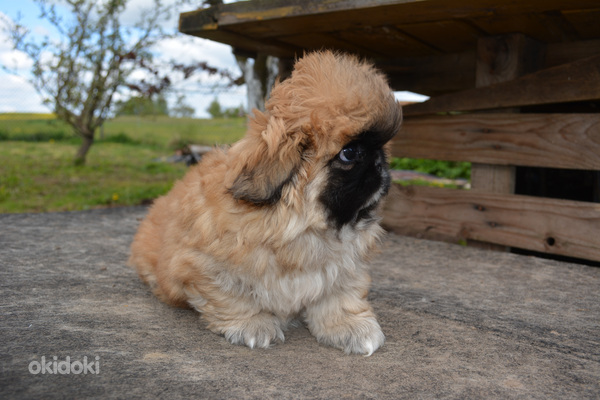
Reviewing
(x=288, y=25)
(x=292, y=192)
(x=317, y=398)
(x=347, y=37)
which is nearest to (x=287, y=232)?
(x=292, y=192)

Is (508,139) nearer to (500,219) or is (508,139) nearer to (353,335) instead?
(500,219)

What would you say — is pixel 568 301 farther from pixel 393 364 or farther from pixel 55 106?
pixel 55 106

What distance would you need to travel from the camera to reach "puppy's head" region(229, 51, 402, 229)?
6.39 feet

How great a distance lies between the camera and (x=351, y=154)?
2006 mm

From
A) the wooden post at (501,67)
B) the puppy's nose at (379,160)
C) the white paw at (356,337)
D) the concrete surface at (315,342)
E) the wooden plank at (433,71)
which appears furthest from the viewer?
the wooden plank at (433,71)

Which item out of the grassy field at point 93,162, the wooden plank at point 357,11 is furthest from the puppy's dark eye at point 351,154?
the grassy field at point 93,162

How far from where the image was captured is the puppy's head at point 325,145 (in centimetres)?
195

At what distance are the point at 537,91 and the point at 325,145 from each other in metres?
2.66

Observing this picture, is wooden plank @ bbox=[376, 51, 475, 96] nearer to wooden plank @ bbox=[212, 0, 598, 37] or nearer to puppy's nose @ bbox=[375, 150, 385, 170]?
wooden plank @ bbox=[212, 0, 598, 37]

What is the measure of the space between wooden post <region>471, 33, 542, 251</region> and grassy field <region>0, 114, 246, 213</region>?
240cm

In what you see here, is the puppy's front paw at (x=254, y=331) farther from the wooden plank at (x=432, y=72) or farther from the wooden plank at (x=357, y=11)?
the wooden plank at (x=432, y=72)

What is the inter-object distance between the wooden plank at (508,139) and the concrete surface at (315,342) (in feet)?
2.87

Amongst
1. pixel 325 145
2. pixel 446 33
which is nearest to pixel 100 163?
pixel 446 33

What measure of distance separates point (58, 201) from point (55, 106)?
3272mm
